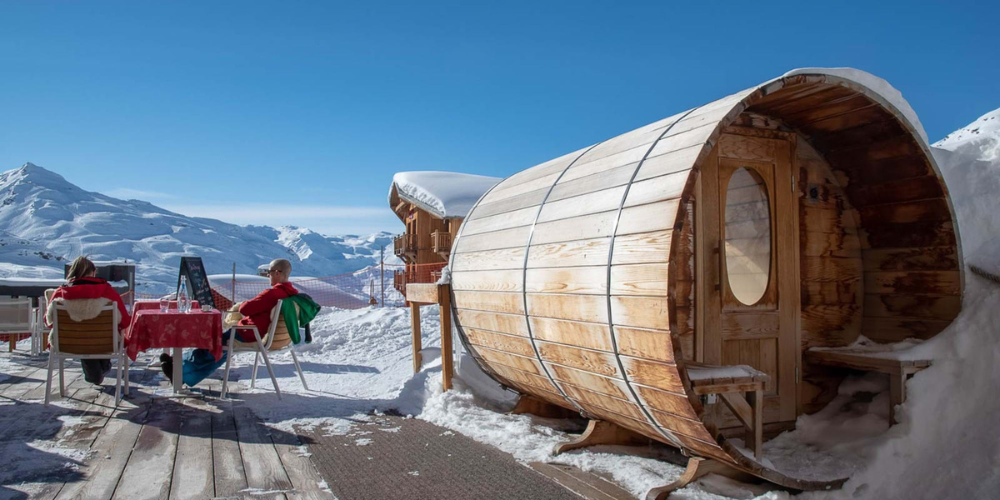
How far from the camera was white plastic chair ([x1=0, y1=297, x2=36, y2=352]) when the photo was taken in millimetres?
8047

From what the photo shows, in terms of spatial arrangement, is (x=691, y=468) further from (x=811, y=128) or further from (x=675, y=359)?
(x=811, y=128)

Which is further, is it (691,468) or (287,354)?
(287,354)

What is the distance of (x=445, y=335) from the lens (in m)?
5.46

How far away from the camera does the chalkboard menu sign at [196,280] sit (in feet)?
38.5

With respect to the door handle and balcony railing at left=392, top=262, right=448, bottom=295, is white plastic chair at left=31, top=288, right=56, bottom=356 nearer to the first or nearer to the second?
balcony railing at left=392, top=262, right=448, bottom=295

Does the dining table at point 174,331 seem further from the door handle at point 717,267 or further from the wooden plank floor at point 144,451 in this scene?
the door handle at point 717,267

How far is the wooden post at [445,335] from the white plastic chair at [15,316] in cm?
599

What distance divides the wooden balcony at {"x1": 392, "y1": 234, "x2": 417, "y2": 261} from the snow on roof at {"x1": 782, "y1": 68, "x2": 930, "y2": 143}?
17491 mm

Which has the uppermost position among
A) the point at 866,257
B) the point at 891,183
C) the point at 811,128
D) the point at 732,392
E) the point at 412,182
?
the point at 412,182

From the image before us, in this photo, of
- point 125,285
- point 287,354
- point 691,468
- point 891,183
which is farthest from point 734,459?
point 125,285

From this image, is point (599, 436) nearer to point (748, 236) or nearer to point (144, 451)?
point (748, 236)

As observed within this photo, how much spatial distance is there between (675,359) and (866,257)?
2555 mm

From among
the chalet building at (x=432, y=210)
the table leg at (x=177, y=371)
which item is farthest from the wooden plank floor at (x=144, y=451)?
the chalet building at (x=432, y=210)

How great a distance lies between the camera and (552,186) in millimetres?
4195
